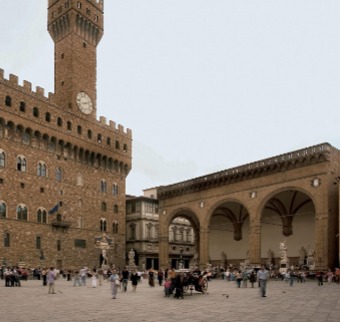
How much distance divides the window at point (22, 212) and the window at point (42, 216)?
169 cm

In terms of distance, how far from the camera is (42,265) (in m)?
44.4

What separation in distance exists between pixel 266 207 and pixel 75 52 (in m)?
27.7

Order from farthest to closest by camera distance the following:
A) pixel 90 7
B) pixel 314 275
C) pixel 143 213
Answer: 1. pixel 143 213
2. pixel 90 7
3. pixel 314 275

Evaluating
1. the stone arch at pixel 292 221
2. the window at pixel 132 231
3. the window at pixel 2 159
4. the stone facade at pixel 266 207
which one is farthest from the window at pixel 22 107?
the stone arch at pixel 292 221

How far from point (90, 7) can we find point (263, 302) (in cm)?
4609

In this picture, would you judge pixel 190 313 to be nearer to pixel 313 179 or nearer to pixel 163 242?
pixel 313 179

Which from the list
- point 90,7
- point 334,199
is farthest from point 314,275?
point 90,7

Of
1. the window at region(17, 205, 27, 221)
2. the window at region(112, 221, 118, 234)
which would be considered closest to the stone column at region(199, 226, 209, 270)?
the window at region(112, 221, 118, 234)

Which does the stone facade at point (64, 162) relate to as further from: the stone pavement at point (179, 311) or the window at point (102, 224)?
the stone pavement at point (179, 311)

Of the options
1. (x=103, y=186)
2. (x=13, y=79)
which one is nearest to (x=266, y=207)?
(x=103, y=186)

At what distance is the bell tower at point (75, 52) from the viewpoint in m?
50.9

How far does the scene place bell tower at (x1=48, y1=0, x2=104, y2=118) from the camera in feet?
167

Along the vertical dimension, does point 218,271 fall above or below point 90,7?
below

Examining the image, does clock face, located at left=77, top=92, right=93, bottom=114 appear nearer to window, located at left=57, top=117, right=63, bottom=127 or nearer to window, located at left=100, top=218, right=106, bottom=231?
window, located at left=57, top=117, right=63, bottom=127
